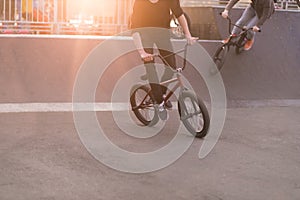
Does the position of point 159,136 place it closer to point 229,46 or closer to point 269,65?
point 229,46

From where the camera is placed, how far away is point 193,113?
24.8 feet

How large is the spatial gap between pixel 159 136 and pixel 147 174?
191 centimetres

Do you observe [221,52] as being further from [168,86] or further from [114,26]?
[168,86]

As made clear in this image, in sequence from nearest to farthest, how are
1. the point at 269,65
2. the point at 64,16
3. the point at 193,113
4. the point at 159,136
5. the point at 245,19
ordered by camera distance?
the point at 193,113 → the point at 159,136 → the point at 245,19 → the point at 269,65 → the point at 64,16

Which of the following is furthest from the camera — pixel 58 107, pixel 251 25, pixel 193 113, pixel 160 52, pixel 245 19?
pixel 245 19

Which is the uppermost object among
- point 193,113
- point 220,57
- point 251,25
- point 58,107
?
point 251,25

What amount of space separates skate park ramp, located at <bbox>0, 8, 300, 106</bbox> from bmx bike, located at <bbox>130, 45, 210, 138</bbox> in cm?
199

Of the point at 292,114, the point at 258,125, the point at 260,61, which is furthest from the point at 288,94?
the point at 258,125

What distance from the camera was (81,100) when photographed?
32.3 feet

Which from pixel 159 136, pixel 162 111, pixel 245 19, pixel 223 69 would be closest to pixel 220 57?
pixel 223 69

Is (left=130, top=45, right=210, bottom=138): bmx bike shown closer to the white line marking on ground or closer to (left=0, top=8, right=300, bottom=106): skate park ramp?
the white line marking on ground

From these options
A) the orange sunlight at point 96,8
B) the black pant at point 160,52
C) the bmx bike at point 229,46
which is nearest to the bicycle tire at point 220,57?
the bmx bike at point 229,46

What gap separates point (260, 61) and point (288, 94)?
894 mm

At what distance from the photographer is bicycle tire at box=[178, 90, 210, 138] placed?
24.2 ft
